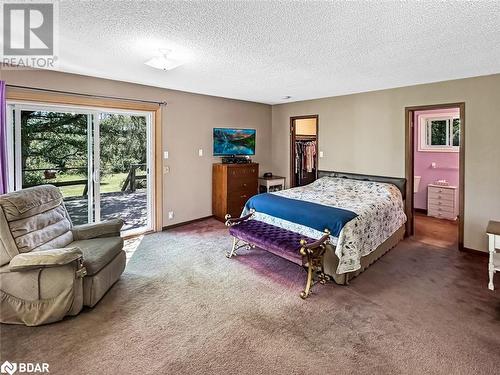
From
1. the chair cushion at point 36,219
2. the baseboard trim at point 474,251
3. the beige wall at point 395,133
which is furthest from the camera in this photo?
the baseboard trim at point 474,251

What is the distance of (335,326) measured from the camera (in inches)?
92.6

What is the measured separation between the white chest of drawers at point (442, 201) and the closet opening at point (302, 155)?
2382 millimetres

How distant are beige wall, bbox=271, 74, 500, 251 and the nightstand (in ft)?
0.91

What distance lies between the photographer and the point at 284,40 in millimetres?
2613

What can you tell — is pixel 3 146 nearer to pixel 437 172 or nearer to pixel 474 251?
pixel 474 251

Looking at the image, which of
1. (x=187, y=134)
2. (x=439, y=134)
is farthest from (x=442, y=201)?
(x=187, y=134)

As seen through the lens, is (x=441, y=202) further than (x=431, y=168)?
No

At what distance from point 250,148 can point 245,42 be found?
360 centimetres

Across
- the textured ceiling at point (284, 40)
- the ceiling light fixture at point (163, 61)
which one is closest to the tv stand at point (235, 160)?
the textured ceiling at point (284, 40)

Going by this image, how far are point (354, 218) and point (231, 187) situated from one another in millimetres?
2780

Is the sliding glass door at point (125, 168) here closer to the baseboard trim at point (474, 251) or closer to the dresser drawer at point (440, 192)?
the baseboard trim at point (474, 251)

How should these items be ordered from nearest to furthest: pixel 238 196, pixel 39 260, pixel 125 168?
pixel 39 260 < pixel 125 168 < pixel 238 196

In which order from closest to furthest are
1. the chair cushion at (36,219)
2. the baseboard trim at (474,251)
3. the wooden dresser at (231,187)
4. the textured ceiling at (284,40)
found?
the textured ceiling at (284,40) → the chair cushion at (36,219) → the baseboard trim at (474,251) → the wooden dresser at (231,187)

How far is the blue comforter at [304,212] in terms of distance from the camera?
3152mm
